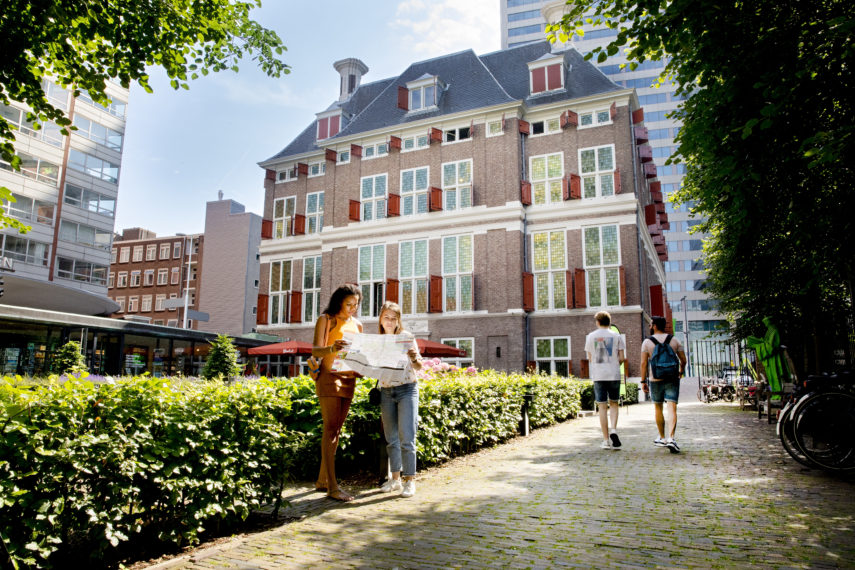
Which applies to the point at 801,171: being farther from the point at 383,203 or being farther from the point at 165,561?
the point at 383,203

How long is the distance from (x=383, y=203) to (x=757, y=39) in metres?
23.3

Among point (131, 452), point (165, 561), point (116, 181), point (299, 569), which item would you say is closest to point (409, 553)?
point (299, 569)

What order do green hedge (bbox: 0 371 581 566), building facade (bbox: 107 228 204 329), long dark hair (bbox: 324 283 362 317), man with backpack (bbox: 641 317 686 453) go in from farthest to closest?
building facade (bbox: 107 228 204 329) < man with backpack (bbox: 641 317 686 453) < long dark hair (bbox: 324 283 362 317) < green hedge (bbox: 0 371 581 566)

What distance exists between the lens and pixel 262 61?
9023 millimetres

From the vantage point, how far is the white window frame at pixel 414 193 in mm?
27469

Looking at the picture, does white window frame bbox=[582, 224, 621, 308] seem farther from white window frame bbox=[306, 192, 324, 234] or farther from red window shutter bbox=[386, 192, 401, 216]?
A: white window frame bbox=[306, 192, 324, 234]

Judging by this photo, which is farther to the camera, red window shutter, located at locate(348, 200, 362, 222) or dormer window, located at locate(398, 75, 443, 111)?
dormer window, located at locate(398, 75, 443, 111)

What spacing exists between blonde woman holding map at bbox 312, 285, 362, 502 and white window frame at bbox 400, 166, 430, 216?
22387mm

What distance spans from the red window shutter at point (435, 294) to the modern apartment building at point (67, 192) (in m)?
20.8

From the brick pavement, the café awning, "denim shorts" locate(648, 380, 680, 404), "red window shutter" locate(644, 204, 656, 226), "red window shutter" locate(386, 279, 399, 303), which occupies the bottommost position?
the brick pavement

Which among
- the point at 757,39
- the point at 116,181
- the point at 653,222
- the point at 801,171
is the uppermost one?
the point at 116,181

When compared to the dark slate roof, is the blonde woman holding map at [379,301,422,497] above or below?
below

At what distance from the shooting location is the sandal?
4.88 meters

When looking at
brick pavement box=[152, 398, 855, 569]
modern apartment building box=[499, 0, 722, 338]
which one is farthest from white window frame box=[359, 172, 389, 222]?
modern apartment building box=[499, 0, 722, 338]
